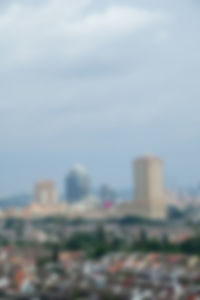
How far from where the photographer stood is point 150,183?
21938 mm

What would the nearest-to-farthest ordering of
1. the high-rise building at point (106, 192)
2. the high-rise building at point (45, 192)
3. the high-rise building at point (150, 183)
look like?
1. the high-rise building at point (150, 183)
2. the high-rise building at point (45, 192)
3. the high-rise building at point (106, 192)

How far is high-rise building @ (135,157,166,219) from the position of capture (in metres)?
20.7

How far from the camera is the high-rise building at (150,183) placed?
816 inches

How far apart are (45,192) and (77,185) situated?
361cm

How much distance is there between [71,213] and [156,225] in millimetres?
4438

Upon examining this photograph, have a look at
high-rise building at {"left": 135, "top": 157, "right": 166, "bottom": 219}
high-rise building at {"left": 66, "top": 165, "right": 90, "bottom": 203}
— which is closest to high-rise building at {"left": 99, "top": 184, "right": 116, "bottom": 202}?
high-rise building at {"left": 66, "top": 165, "right": 90, "bottom": 203}

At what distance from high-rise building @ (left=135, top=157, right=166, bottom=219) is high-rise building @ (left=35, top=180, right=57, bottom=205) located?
187 inches

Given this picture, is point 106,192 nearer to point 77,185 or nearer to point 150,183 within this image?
point 77,185

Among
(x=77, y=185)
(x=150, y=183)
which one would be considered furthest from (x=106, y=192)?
(x=150, y=183)

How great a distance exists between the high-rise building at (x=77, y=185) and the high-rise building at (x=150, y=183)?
741cm

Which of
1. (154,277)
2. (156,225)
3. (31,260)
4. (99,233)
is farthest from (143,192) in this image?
(154,277)

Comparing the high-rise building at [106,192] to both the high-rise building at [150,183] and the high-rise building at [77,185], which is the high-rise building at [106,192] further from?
the high-rise building at [150,183]

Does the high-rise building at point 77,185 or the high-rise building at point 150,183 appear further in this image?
the high-rise building at point 77,185

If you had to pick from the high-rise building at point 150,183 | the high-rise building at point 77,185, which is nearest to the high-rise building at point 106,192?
the high-rise building at point 77,185
